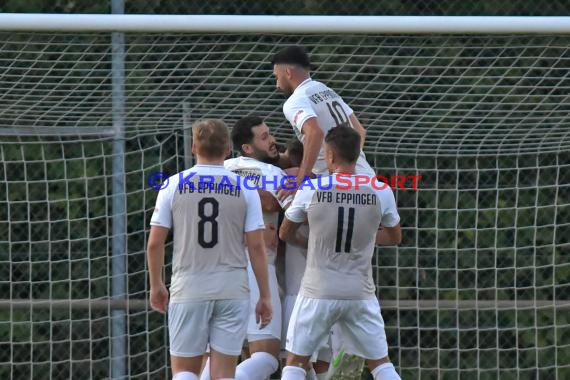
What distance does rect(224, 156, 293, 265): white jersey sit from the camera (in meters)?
6.78

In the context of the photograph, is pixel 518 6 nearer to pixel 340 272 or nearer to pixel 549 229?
pixel 549 229

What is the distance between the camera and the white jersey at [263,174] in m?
6.78

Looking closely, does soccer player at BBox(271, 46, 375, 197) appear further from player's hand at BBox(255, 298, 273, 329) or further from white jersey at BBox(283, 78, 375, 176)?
player's hand at BBox(255, 298, 273, 329)

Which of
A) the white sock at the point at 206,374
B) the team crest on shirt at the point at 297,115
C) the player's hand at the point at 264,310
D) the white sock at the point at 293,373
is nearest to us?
the player's hand at the point at 264,310

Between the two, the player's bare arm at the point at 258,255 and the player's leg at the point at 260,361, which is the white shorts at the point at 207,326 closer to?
the player's bare arm at the point at 258,255

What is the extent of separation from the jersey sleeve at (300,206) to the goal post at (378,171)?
1.02m

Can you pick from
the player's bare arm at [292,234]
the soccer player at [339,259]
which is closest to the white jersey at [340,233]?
the soccer player at [339,259]

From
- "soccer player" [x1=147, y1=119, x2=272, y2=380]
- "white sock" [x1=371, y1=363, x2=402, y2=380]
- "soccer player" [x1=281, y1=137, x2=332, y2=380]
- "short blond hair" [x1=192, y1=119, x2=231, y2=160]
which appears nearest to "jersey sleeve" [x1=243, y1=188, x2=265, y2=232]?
"soccer player" [x1=147, y1=119, x2=272, y2=380]

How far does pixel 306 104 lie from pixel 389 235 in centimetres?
76

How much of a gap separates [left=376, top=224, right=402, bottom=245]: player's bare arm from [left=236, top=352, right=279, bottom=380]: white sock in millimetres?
796

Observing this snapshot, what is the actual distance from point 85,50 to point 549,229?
3.12 m

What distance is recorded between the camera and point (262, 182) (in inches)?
267

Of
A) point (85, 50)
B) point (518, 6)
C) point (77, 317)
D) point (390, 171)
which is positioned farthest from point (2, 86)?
point (518, 6)

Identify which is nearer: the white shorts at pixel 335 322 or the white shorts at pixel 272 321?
the white shorts at pixel 335 322
